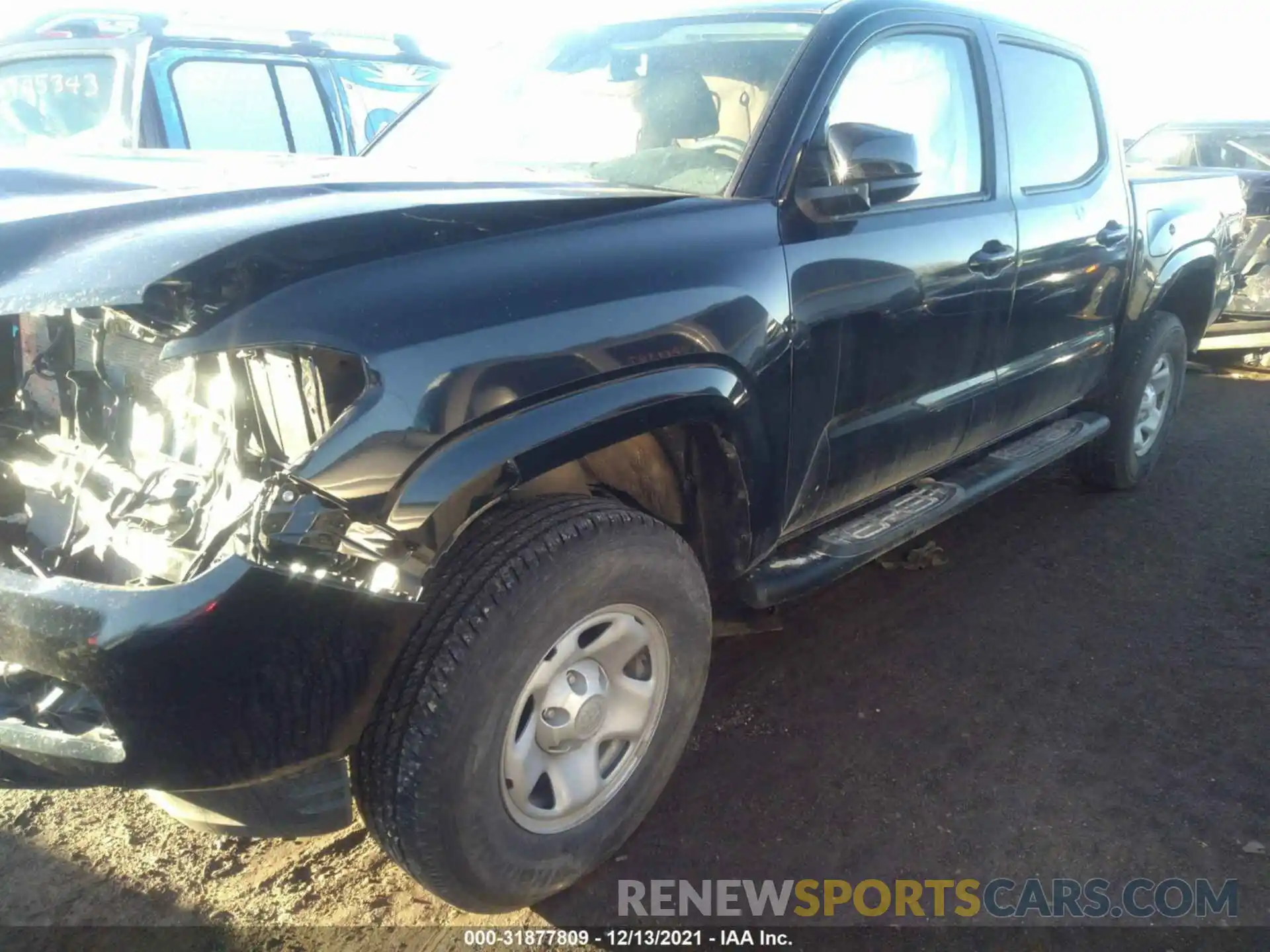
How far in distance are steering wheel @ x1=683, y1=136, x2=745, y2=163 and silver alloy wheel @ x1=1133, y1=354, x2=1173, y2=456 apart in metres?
2.89

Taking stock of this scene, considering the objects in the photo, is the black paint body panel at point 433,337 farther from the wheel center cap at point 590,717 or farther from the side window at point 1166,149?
the side window at point 1166,149

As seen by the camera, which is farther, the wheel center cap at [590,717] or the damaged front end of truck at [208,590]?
the wheel center cap at [590,717]

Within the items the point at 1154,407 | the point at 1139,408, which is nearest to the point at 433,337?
the point at 1139,408

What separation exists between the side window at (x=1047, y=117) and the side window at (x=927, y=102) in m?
0.25

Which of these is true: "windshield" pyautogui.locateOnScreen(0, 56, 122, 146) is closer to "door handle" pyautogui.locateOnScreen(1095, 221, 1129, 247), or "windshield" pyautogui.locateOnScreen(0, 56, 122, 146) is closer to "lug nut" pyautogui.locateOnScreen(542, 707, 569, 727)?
"lug nut" pyautogui.locateOnScreen(542, 707, 569, 727)

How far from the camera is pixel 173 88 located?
4969mm

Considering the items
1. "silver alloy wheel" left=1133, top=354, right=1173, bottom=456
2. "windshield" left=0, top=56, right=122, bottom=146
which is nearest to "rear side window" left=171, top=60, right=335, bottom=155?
"windshield" left=0, top=56, right=122, bottom=146

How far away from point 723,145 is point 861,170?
367 mm

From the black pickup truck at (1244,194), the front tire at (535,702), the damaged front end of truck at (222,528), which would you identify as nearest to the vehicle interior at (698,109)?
the damaged front end of truck at (222,528)

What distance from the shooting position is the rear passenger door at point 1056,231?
3.20 metres

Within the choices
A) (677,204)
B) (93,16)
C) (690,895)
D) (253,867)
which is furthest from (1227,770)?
(93,16)

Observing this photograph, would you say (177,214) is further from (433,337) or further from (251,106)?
(251,106)

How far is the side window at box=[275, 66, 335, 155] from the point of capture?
5668 mm

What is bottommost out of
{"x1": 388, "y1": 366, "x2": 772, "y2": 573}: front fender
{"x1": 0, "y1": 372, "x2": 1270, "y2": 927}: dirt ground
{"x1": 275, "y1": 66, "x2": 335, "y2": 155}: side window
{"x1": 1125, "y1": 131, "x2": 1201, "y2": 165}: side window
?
{"x1": 0, "y1": 372, "x2": 1270, "y2": 927}: dirt ground
